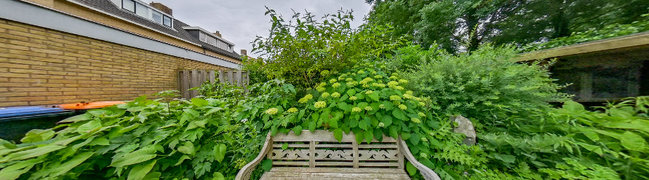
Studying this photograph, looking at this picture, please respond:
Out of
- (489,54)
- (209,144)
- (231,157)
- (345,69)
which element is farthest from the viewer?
(489,54)

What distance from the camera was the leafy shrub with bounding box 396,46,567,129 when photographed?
71.3 inches

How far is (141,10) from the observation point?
9.77 meters

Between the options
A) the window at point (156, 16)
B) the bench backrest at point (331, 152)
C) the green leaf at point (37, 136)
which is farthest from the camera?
the window at point (156, 16)

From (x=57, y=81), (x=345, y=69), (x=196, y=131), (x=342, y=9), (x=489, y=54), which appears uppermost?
(x=342, y=9)

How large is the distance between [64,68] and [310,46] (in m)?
4.60

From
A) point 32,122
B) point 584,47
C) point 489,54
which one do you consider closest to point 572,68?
point 584,47

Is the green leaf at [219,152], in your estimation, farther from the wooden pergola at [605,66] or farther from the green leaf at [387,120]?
the wooden pergola at [605,66]

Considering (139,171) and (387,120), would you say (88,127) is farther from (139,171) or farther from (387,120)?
(387,120)

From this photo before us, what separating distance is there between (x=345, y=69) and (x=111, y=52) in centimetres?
508

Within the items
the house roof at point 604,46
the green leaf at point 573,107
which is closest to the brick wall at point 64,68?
the green leaf at point 573,107

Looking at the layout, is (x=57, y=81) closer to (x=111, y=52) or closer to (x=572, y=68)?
(x=111, y=52)

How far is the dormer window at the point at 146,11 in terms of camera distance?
915 cm

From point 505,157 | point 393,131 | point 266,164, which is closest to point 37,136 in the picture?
point 266,164

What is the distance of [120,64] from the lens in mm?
3877
